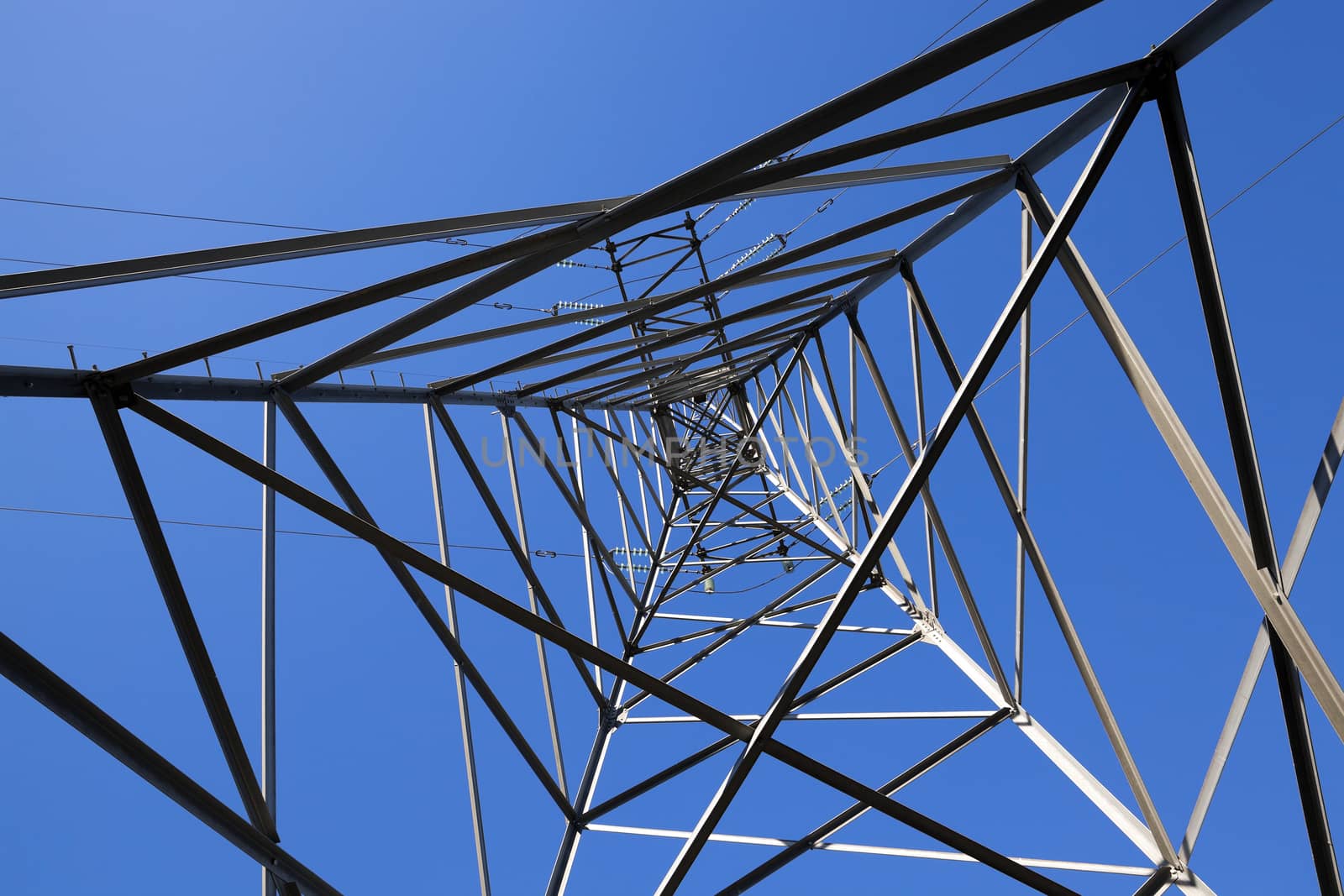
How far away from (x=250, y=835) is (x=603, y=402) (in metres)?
11.7

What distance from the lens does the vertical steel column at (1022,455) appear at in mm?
6598

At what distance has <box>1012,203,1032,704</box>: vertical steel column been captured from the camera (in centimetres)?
660

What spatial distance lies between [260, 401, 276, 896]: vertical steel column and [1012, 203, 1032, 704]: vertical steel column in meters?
5.83

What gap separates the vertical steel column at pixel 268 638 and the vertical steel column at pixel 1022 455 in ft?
19.1

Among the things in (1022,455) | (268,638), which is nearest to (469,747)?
(268,638)

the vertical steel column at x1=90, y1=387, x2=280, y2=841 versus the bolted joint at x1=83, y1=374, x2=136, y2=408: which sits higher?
the bolted joint at x1=83, y1=374, x2=136, y2=408

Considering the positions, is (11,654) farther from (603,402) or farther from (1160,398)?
(603,402)

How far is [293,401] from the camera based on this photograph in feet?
20.4

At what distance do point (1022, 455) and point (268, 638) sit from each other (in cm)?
612

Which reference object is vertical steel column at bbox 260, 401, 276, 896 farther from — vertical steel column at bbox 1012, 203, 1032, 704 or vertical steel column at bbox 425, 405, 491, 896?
vertical steel column at bbox 1012, 203, 1032, 704

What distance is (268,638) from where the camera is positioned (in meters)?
5.37

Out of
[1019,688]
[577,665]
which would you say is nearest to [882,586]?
[1019,688]

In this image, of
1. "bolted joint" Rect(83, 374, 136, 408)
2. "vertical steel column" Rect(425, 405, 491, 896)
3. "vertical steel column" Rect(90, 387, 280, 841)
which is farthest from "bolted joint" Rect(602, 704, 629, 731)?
"bolted joint" Rect(83, 374, 136, 408)

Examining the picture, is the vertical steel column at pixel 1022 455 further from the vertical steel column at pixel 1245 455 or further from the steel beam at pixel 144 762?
the steel beam at pixel 144 762
